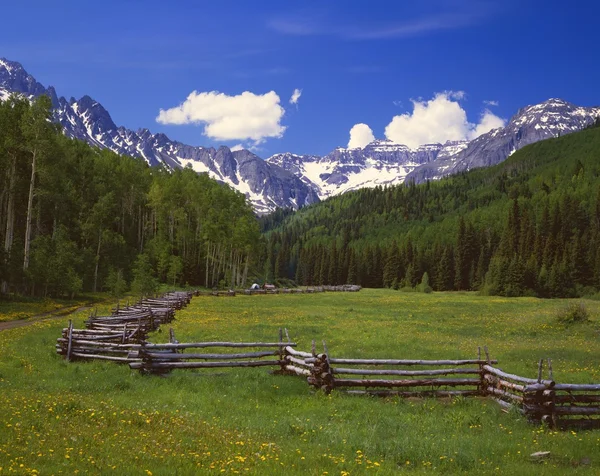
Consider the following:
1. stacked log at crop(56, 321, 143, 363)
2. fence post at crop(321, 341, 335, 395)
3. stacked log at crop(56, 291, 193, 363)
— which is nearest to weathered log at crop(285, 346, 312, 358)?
fence post at crop(321, 341, 335, 395)

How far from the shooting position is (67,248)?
184ft

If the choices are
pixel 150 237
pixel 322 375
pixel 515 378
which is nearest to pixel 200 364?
pixel 322 375

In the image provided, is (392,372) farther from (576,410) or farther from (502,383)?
(576,410)

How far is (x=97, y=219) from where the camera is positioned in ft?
238

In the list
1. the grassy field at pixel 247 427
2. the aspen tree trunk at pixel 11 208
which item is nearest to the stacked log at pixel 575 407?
the grassy field at pixel 247 427

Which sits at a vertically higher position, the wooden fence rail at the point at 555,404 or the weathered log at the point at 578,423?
the wooden fence rail at the point at 555,404

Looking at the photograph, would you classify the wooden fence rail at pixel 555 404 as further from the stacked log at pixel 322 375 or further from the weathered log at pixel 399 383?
the stacked log at pixel 322 375

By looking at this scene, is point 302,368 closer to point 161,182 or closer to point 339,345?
point 339,345

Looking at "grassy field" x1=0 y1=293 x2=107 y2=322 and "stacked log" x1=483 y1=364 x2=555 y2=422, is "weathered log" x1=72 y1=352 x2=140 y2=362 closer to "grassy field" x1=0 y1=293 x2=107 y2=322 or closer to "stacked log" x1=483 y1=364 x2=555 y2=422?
"stacked log" x1=483 y1=364 x2=555 y2=422

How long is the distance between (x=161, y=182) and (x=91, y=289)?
3581cm

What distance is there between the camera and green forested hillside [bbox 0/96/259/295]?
53.1m

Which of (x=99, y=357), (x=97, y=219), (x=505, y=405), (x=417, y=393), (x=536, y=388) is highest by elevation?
(x=97, y=219)

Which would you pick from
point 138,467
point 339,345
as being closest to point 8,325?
point 339,345

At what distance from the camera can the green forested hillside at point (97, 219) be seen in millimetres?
53062
